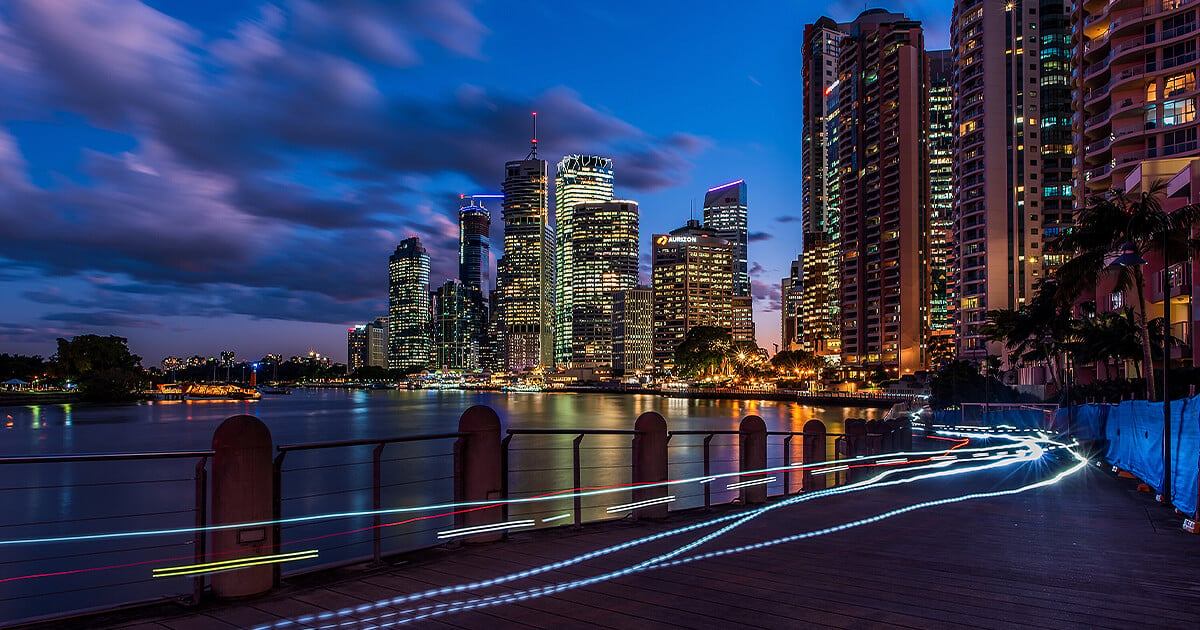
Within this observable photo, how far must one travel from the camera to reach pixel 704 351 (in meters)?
185

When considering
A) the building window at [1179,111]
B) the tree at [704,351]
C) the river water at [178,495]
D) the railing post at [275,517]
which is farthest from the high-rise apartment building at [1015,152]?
the railing post at [275,517]

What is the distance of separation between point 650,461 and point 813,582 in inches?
156

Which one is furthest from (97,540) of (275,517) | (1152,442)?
(1152,442)

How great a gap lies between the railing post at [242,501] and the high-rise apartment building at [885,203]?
172 m

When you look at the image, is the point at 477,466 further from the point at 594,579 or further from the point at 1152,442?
the point at 1152,442

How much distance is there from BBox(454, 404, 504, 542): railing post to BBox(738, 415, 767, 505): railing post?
4.95 metres

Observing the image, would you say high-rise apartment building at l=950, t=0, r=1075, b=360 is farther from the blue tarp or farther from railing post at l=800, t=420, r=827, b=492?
railing post at l=800, t=420, r=827, b=492

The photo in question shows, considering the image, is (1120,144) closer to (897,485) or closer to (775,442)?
(775,442)

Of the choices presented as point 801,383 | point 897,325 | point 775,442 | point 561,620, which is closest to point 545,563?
point 561,620

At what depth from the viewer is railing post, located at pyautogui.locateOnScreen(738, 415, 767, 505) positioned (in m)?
12.7

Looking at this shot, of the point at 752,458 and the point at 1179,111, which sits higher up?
the point at 1179,111

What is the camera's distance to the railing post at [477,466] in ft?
29.2

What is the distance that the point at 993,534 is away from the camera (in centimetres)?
1000

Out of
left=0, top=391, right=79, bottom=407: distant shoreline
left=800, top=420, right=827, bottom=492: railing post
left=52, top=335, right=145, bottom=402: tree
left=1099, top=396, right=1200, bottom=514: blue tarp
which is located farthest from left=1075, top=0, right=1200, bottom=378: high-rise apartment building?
left=0, top=391, right=79, bottom=407: distant shoreline
